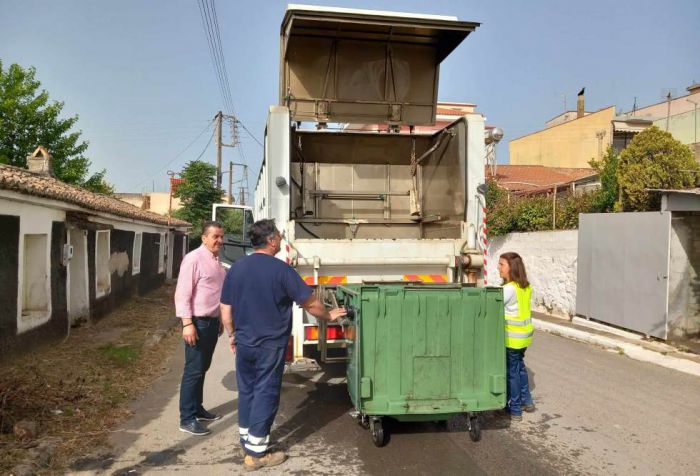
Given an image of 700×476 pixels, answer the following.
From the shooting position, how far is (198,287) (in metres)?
4.83

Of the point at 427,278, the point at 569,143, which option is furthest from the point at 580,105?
the point at 427,278

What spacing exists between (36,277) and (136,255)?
695 centimetres

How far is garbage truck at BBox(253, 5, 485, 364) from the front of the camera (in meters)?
6.25

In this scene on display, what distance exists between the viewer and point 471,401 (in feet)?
14.2

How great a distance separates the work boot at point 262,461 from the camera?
396 centimetres

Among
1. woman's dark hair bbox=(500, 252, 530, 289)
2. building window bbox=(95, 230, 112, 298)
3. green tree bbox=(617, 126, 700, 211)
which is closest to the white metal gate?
green tree bbox=(617, 126, 700, 211)

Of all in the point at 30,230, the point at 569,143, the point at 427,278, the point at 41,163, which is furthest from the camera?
the point at 569,143

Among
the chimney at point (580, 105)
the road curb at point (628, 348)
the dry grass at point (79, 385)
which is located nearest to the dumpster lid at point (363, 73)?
the dry grass at point (79, 385)

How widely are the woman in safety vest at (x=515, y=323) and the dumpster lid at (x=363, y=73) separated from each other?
313cm

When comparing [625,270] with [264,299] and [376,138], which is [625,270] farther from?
[264,299]

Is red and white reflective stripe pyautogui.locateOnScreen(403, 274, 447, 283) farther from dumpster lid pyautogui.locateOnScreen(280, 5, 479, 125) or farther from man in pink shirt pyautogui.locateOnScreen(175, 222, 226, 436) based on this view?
dumpster lid pyautogui.locateOnScreen(280, 5, 479, 125)

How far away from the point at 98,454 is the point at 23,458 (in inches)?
20.3

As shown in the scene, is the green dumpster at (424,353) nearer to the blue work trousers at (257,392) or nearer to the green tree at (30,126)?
the blue work trousers at (257,392)

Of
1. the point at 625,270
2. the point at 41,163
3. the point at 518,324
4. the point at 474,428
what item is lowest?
the point at 474,428
